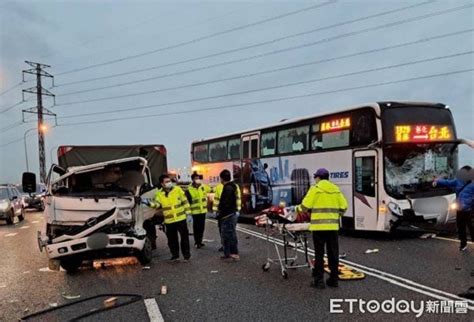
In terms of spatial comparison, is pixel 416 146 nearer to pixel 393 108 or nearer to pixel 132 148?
pixel 393 108

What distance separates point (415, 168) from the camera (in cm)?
1209

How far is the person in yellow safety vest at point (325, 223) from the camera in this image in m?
7.15

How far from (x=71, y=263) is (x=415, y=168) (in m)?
8.38

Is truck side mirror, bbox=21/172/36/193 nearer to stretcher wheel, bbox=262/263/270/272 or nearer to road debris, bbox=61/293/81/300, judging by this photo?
road debris, bbox=61/293/81/300

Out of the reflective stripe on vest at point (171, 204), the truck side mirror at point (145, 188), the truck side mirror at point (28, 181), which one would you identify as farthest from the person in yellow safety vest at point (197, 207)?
the truck side mirror at point (28, 181)

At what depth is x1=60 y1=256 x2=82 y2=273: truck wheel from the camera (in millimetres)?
9023

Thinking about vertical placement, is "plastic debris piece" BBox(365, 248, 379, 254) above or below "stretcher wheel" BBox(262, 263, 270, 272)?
below

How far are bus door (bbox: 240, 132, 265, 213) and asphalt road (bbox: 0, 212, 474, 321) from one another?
22.6 feet

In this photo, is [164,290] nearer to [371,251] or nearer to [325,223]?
[325,223]

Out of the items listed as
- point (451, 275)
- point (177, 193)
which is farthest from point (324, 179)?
point (177, 193)

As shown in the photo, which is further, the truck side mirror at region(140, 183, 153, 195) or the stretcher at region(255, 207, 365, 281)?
the truck side mirror at region(140, 183, 153, 195)

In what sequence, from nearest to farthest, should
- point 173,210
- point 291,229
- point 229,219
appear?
point 291,229 → point 173,210 → point 229,219

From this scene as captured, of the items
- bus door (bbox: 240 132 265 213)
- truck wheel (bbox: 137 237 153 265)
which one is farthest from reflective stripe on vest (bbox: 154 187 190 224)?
bus door (bbox: 240 132 265 213)

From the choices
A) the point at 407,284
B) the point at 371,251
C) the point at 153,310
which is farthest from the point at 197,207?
the point at 407,284
